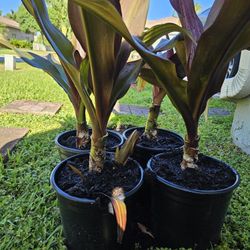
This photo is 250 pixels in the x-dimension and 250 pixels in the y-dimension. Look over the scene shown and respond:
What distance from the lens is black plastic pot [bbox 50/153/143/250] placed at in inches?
33.3

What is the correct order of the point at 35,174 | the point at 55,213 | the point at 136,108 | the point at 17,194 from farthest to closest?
1. the point at 136,108
2. the point at 35,174
3. the point at 17,194
4. the point at 55,213

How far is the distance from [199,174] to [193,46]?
487 millimetres

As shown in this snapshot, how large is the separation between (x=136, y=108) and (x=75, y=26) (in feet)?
8.91

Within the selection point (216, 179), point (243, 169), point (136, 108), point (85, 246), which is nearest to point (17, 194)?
point (85, 246)

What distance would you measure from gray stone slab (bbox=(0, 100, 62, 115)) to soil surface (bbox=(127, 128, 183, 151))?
1608mm

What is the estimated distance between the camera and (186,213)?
949mm

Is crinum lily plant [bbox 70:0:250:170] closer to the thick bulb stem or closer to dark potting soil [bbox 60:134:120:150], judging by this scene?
the thick bulb stem

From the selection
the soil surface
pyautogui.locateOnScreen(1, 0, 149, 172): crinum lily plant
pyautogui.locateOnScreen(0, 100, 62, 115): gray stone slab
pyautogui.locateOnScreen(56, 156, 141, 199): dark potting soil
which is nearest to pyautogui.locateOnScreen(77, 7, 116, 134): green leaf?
pyautogui.locateOnScreen(1, 0, 149, 172): crinum lily plant

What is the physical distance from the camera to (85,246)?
939mm

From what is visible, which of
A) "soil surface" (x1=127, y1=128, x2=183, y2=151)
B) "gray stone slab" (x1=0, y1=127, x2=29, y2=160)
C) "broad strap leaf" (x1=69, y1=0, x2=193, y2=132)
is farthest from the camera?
"gray stone slab" (x1=0, y1=127, x2=29, y2=160)

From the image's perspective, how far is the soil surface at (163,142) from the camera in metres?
1.39

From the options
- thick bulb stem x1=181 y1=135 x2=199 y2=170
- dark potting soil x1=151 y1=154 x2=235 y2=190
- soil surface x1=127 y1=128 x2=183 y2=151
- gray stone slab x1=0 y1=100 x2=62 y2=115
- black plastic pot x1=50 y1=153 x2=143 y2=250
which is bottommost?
gray stone slab x1=0 y1=100 x2=62 y2=115

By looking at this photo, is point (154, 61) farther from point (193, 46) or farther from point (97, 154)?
point (97, 154)

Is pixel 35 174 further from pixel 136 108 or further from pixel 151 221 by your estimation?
pixel 136 108
